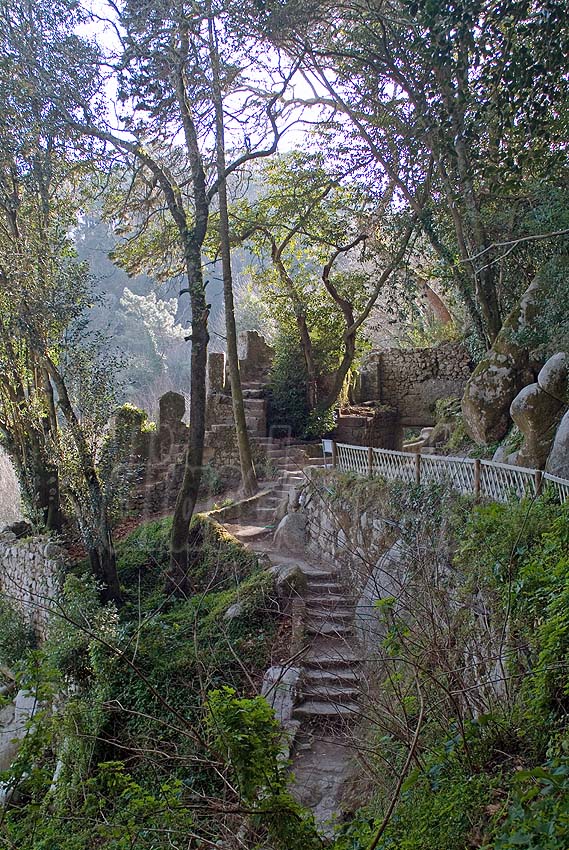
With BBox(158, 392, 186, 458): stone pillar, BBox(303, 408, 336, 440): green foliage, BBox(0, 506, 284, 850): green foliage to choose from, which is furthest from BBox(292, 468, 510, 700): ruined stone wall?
BBox(158, 392, 186, 458): stone pillar

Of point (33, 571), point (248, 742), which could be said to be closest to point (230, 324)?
point (33, 571)

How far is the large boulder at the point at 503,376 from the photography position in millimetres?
9219

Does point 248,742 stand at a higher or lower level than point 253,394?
lower

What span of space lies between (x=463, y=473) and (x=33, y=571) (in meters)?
7.65

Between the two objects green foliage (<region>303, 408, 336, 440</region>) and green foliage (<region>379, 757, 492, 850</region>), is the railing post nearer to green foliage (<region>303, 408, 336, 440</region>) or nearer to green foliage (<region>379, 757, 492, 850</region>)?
green foliage (<region>379, 757, 492, 850</region>)

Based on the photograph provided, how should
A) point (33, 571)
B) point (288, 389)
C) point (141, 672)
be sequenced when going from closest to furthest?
point (141, 672) → point (33, 571) → point (288, 389)

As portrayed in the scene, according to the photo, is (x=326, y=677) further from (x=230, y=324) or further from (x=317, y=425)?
(x=317, y=425)

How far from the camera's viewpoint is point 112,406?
10.4m

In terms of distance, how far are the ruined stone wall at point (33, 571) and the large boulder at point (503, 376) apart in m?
6.95

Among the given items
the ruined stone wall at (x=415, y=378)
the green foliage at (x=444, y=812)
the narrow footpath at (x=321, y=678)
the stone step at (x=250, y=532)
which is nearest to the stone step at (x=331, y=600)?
the narrow footpath at (x=321, y=678)

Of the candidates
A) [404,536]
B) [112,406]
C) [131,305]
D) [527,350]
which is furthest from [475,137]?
[131,305]

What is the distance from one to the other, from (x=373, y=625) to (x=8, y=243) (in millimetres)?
8360

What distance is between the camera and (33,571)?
11258 mm

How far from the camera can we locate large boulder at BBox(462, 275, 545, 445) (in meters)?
9.22
